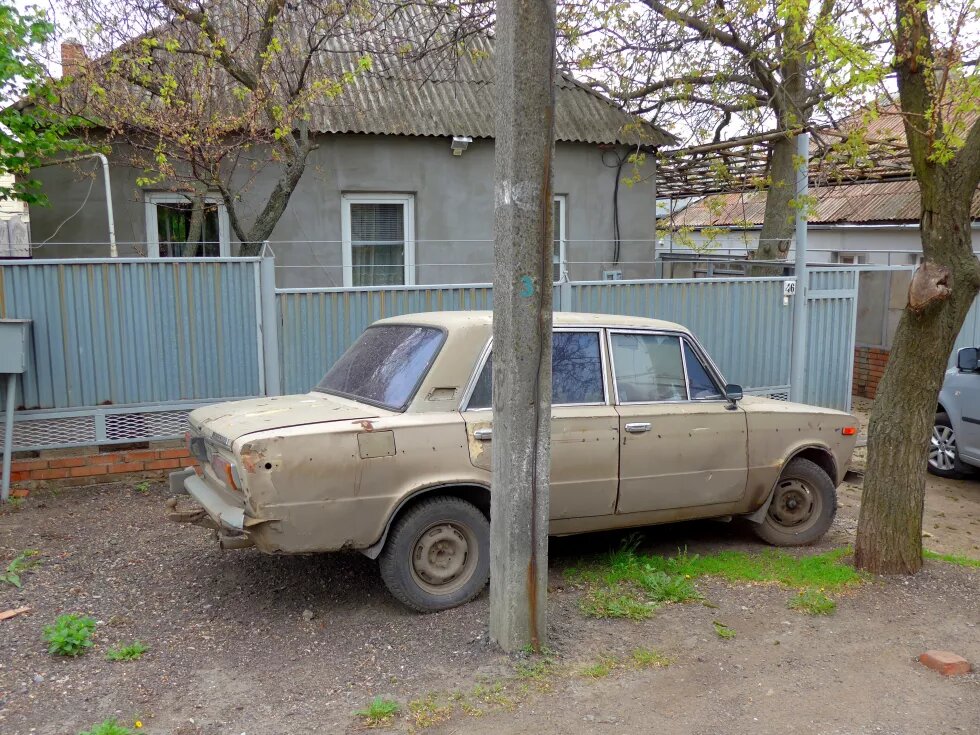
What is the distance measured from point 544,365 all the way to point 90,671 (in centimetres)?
257

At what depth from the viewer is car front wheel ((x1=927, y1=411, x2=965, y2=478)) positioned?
9320mm

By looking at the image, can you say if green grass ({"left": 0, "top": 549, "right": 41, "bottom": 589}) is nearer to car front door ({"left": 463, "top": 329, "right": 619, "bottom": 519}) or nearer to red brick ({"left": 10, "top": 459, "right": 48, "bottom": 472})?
red brick ({"left": 10, "top": 459, "right": 48, "bottom": 472})

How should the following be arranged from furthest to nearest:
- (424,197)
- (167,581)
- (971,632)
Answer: (424,197) < (167,581) < (971,632)

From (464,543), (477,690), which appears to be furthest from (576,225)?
(477,690)

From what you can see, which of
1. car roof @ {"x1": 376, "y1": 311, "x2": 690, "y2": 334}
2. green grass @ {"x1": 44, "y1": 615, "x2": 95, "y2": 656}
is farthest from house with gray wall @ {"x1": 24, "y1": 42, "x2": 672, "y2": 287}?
green grass @ {"x1": 44, "y1": 615, "x2": 95, "y2": 656}

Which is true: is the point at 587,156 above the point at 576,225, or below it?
above

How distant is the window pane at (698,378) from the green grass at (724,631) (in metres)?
1.67

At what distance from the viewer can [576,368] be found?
5766mm

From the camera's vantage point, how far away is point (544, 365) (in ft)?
14.3

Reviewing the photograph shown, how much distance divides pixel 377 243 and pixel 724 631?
24.4 feet

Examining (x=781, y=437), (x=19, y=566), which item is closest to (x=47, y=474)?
(x=19, y=566)

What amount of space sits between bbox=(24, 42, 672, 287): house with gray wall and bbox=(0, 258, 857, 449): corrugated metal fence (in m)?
1.99

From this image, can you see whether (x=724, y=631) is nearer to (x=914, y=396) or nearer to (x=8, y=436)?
(x=914, y=396)

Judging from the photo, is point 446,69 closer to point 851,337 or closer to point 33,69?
point 33,69
